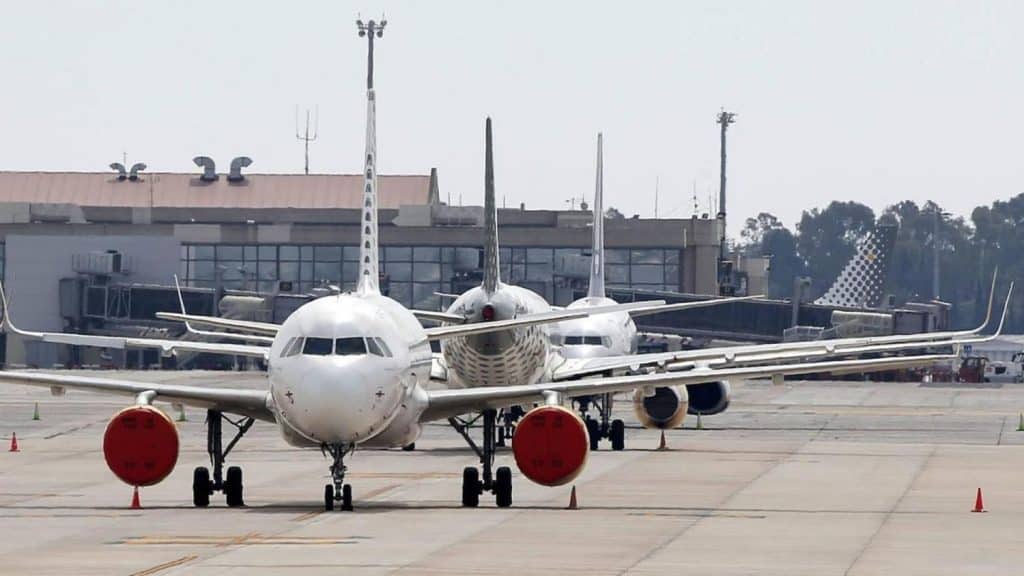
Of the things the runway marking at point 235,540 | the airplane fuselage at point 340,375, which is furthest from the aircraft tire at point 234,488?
the runway marking at point 235,540

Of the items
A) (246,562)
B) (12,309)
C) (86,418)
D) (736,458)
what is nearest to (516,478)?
(736,458)

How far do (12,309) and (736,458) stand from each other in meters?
78.5

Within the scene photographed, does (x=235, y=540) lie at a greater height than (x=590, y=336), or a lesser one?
lesser

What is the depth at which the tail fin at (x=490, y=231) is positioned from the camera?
47.8 meters

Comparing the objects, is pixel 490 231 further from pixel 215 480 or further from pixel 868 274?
pixel 868 274

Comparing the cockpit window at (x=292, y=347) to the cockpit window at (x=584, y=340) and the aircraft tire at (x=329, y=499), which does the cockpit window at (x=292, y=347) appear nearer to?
the aircraft tire at (x=329, y=499)

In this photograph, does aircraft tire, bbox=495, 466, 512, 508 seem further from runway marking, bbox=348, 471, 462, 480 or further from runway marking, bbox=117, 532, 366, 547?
runway marking, bbox=348, 471, 462, 480

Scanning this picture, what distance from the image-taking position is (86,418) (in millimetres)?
65875

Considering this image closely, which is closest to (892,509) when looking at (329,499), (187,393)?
(329,499)

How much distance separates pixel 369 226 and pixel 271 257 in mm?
90285

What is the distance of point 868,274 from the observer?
481 ft

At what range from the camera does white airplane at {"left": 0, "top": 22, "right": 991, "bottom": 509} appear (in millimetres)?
30672

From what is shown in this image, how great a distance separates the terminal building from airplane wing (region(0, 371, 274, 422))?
78253 millimetres

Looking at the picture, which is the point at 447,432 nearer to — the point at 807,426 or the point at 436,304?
the point at 807,426
